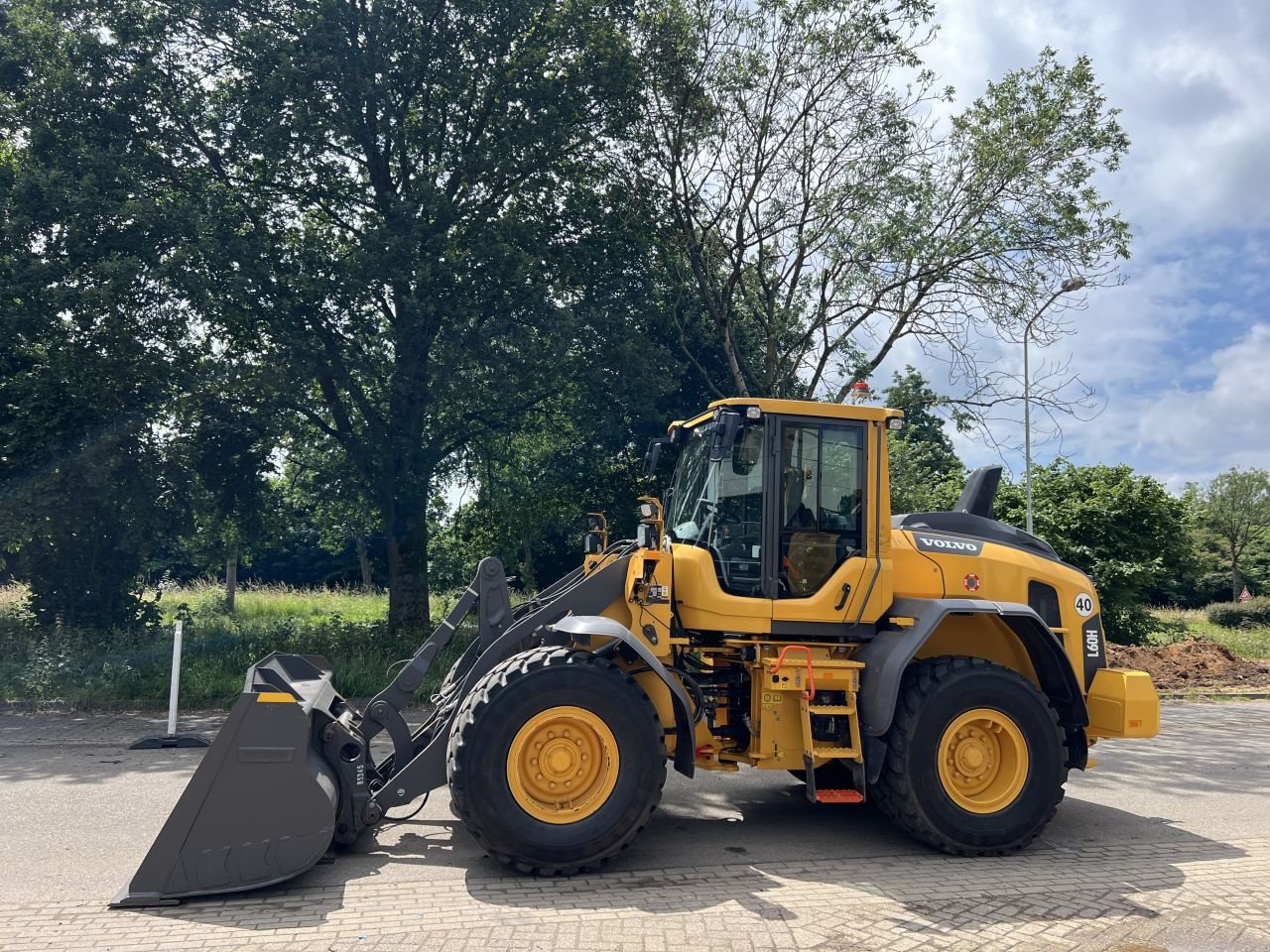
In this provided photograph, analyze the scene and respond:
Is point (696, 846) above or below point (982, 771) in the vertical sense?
below

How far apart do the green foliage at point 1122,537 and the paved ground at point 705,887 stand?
1174 cm

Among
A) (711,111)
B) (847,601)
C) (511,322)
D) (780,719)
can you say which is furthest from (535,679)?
(711,111)

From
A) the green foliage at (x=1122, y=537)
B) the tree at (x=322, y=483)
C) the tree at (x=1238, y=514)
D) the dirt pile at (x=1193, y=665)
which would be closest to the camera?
the dirt pile at (x=1193, y=665)

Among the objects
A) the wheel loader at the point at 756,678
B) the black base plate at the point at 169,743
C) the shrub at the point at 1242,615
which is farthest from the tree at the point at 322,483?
the shrub at the point at 1242,615

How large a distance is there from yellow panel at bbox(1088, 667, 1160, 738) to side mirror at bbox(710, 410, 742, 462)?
126 inches

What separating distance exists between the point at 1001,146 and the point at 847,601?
1184 cm

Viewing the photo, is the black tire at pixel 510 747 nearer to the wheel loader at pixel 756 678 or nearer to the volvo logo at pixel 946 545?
the wheel loader at pixel 756 678

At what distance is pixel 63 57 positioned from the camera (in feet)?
42.4

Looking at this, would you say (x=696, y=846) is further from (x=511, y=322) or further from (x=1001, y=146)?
(x=1001, y=146)

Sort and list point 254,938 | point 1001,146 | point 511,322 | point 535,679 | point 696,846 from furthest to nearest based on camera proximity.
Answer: point 1001,146
point 511,322
point 696,846
point 535,679
point 254,938

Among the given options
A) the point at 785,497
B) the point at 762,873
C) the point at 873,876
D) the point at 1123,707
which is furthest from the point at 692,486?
the point at 1123,707

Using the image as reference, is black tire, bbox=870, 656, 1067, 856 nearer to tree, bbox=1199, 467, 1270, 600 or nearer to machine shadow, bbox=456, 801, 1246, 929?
machine shadow, bbox=456, 801, 1246, 929

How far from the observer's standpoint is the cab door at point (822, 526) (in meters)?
6.16

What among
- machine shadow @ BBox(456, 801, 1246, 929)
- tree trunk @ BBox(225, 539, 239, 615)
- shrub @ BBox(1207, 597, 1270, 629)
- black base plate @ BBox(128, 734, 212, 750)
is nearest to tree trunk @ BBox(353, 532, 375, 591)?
tree trunk @ BBox(225, 539, 239, 615)
